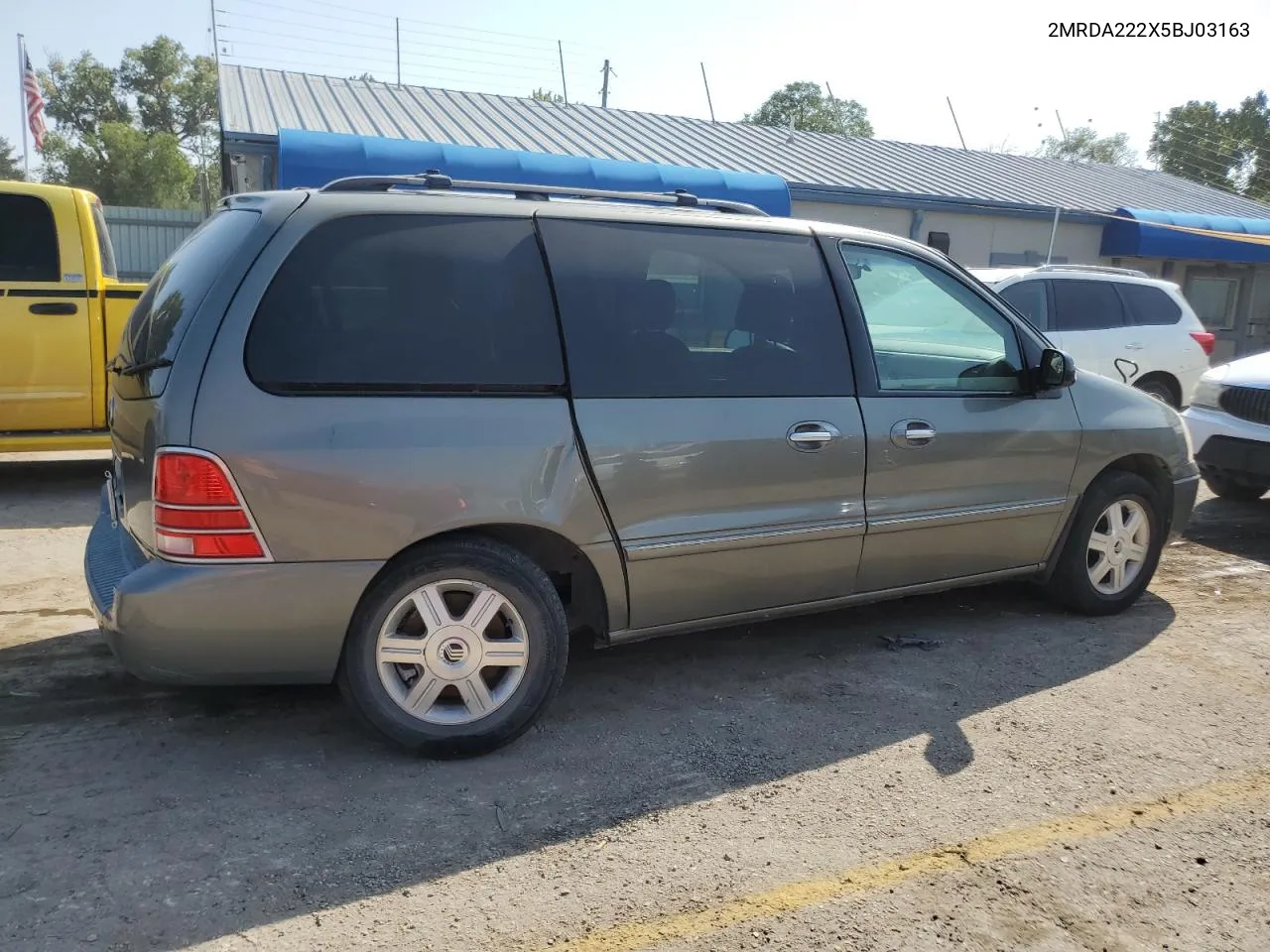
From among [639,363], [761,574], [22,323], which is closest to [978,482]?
[761,574]

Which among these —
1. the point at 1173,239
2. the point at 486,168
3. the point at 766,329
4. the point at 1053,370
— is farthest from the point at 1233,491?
the point at 1173,239

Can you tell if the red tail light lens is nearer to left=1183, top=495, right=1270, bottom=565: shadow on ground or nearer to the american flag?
left=1183, top=495, right=1270, bottom=565: shadow on ground

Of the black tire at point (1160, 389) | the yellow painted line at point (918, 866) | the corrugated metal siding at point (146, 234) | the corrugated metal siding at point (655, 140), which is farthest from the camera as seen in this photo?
the corrugated metal siding at point (146, 234)

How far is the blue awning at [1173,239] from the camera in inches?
755

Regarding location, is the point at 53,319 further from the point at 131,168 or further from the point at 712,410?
the point at 131,168

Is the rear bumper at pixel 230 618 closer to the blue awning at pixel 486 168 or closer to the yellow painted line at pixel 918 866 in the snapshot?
the yellow painted line at pixel 918 866

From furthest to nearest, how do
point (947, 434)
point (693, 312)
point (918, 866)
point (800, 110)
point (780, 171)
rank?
1. point (800, 110)
2. point (780, 171)
3. point (947, 434)
4. point (693, 312)
5. point (918, 866)

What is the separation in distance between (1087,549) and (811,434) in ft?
6.23

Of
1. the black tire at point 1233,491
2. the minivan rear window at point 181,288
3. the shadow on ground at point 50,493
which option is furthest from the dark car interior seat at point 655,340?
the black tire at point 1233,491

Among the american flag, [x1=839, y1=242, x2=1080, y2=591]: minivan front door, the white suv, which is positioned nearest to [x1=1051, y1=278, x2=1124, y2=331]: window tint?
the white suv

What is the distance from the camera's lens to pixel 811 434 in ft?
13.1

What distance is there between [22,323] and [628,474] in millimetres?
5571

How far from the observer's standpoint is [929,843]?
307cm

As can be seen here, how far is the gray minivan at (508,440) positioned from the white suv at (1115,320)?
5.22m
